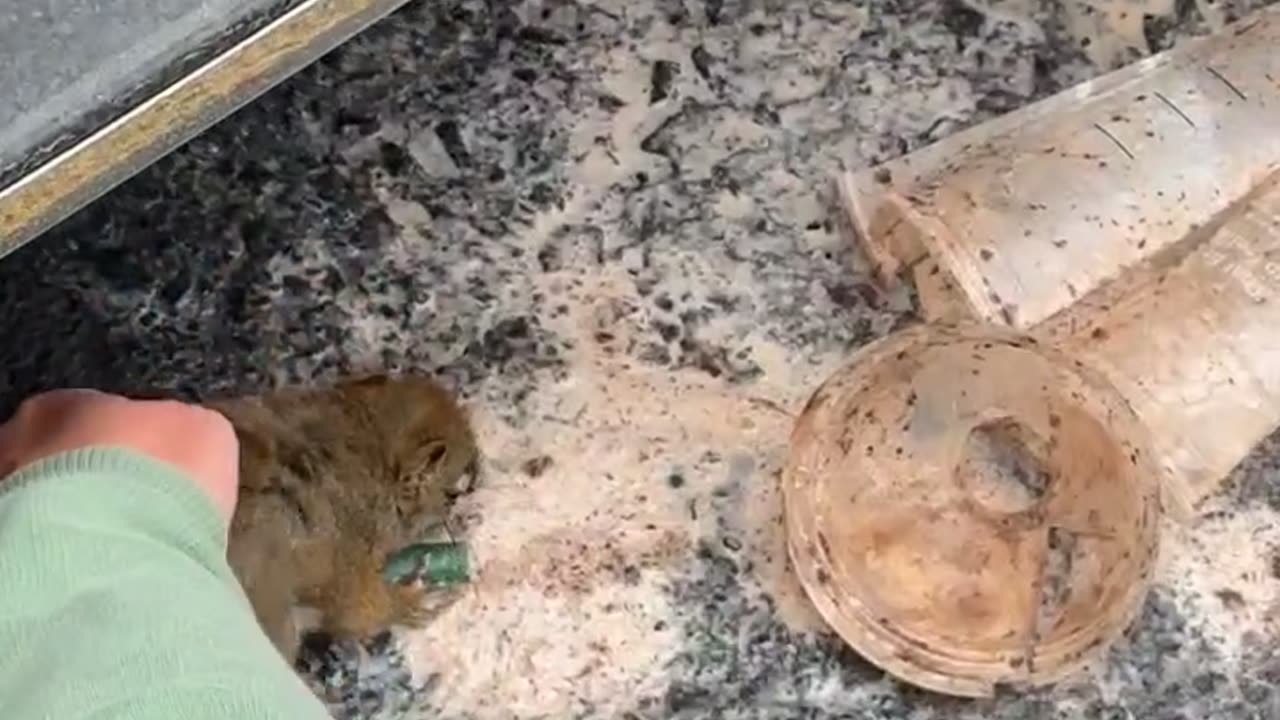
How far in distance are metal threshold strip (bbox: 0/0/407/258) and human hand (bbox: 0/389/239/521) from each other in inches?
5.8

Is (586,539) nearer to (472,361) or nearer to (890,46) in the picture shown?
(472,361)

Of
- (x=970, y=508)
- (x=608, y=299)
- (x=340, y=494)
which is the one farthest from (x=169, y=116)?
(x=970, y=508)

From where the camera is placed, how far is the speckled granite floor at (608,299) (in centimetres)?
112

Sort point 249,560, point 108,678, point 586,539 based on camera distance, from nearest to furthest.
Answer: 1. point 108,678
2. point 249,560
3. point 586,539


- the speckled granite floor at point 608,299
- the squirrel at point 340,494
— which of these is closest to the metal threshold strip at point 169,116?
the squirrel at point 340,494

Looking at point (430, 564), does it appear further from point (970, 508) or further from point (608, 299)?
point (970, 508)

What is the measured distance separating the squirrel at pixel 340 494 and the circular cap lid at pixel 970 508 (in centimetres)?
20

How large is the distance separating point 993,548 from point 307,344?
0.39 meters

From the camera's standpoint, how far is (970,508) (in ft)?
3.77

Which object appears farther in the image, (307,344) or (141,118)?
(307,344)

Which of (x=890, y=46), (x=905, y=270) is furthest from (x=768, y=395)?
(x=890, y=46)

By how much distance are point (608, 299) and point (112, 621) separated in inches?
19.1

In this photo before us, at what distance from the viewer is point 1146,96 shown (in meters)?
1.16

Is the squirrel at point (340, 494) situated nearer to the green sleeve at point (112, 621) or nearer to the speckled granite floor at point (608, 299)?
the speckled granite floor at point (608, 299)
